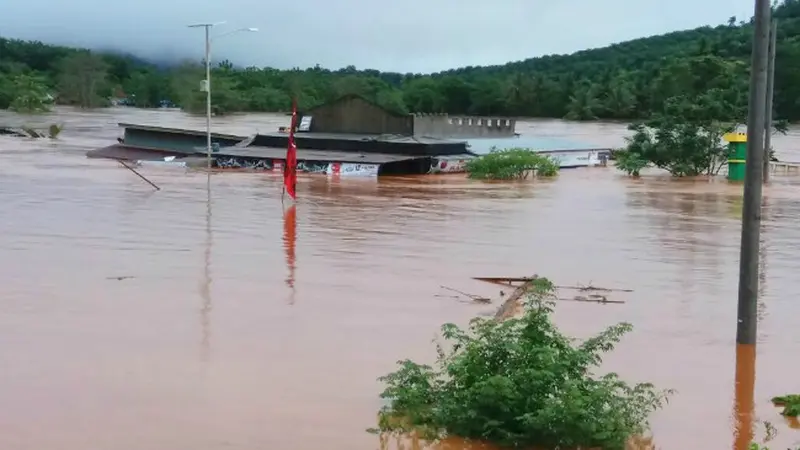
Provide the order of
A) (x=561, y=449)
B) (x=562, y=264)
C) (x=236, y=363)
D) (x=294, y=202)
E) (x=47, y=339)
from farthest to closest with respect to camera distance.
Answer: (x=294, y=202) < (x=562, y=264) < (x=47, y=339) < (x=236, y=363) < (x=561, y=449)

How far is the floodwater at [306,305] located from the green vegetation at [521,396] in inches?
16.2

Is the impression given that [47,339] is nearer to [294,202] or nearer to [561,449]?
[561,449]

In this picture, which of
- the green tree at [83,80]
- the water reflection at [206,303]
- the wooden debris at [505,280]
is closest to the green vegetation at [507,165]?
the water reflection at [206,303]

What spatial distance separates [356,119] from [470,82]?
58.5 m

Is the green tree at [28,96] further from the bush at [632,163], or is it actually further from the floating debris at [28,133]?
the bush at [632,163]

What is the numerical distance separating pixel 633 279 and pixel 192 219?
11.5 meters

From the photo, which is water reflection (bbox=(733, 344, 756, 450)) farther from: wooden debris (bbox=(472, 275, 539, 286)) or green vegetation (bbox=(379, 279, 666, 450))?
wooden debris (bbox=(472, 275, 539, 286))

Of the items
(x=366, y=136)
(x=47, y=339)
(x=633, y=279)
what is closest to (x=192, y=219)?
(x=633, y=279)

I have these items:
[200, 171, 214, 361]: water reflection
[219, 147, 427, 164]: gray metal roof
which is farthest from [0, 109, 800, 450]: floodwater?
[219, 147, 427, 164]: gray metal roof

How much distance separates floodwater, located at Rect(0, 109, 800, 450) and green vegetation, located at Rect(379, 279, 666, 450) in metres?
0.41

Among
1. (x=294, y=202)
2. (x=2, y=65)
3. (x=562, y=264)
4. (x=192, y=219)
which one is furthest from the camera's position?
(x=2, y=65)

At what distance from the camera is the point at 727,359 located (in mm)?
10789

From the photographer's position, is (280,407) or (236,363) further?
(236,363)

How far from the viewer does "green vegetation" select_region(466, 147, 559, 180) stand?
1673 inches
